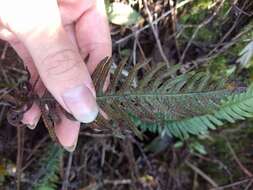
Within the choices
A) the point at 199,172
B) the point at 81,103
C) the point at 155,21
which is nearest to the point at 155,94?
the point at 81,103

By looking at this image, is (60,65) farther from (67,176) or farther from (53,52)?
(67,176)

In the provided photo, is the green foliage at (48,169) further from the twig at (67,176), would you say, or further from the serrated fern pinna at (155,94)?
the serrated fern pinna at (155,94)

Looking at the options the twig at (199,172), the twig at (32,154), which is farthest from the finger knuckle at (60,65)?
the twig at (199,172)

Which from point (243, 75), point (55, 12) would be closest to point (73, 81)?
point (55, 12)

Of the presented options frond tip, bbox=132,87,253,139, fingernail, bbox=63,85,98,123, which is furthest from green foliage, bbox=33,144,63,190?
Answer: fingernail, bbox=63,85,98,123

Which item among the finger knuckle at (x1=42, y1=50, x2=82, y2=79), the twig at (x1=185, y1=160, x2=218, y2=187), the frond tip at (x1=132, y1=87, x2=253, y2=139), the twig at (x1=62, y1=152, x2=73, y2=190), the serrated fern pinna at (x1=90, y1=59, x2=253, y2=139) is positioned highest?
the finger knuckle at (x1=42, y1=50, x2=82, y2=79)

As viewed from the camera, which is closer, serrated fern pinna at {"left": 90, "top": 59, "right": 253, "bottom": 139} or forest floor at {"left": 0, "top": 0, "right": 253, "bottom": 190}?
serrated fern pinna at {"left": 90, "top": 59, "right": 253, "bottom": 139}

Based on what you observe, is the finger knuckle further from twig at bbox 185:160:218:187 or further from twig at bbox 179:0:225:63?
twig at bbox 185:160:218:187
